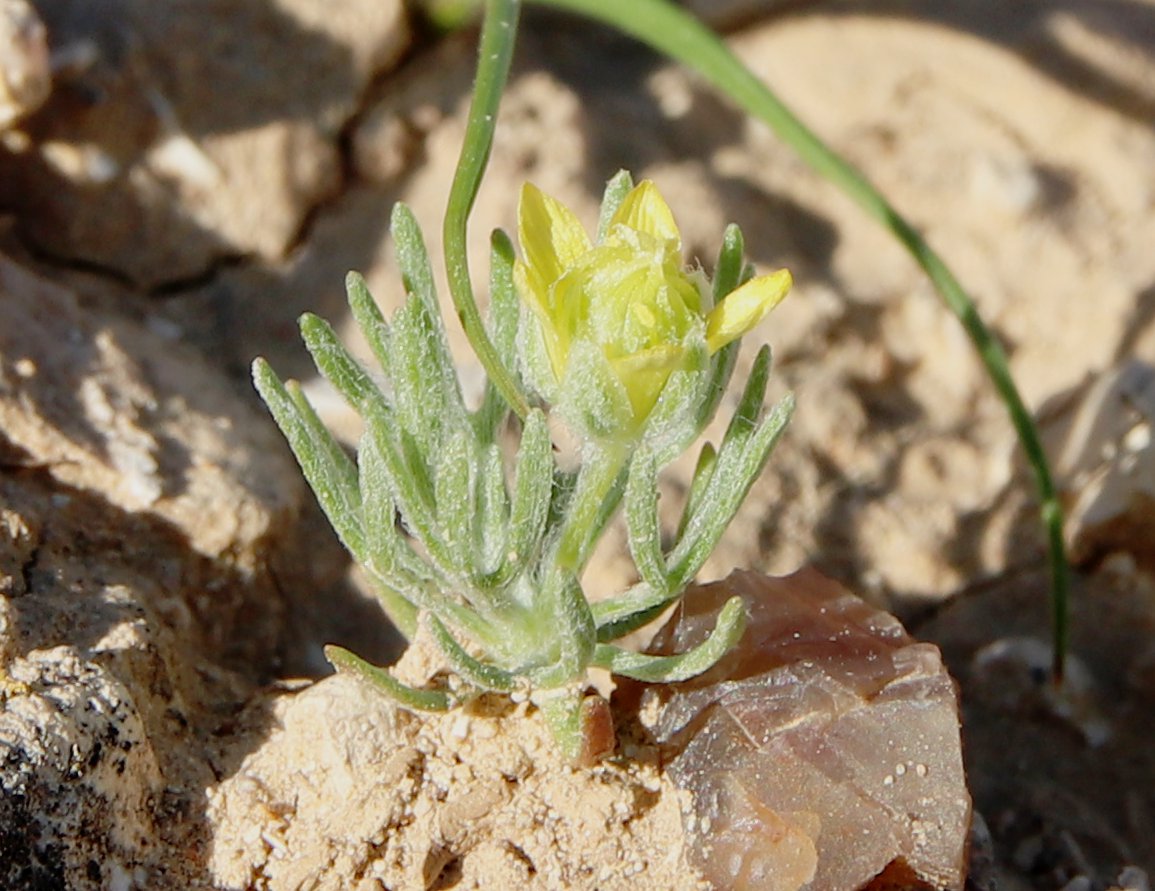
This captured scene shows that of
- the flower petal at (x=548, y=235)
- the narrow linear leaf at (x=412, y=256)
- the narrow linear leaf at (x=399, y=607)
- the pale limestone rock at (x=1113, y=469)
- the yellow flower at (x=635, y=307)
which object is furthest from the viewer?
the pale limestone rock at (x=1113, y=469)

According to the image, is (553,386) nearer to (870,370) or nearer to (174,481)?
(174,481)

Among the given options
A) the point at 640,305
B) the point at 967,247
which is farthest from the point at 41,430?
the point at 967,247

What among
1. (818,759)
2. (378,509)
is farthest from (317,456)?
(818,759)

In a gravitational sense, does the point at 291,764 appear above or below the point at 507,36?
below

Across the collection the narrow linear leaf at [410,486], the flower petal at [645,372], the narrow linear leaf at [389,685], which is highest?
the flower petal at [645,372]

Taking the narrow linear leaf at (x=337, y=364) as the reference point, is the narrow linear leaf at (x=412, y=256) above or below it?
above

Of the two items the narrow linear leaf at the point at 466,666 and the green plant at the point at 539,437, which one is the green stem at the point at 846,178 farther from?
the narrow linear leaf at the point at 466,666

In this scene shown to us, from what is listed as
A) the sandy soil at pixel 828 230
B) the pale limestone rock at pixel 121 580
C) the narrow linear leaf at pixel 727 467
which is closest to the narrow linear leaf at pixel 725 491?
the narrow linear leaf at pixel 727 467
